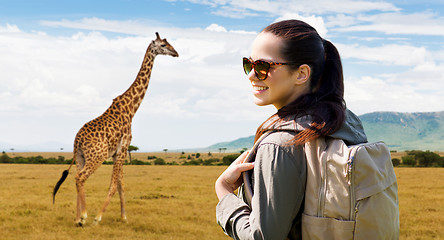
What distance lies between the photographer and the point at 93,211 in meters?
10.6

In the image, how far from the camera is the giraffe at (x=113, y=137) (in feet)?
28.8

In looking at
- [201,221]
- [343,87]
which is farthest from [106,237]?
[343,87]

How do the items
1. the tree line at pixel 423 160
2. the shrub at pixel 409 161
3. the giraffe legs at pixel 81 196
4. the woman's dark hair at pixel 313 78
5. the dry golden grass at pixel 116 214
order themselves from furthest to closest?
the shrub at pixel 409 161, the tree line at pixel 423 160, the giraffe legs at pixel 81 196, the dry golden grass at pixel 116 214, the woman's dark hair at pixel 313 78

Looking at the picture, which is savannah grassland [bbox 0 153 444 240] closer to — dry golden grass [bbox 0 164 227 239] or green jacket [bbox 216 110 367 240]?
dry golden grass [bbox 0 164 227 239]

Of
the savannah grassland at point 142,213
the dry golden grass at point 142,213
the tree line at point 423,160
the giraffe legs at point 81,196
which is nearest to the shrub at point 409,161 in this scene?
the tree line at point 423,160

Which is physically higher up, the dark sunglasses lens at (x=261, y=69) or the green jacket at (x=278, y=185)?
the dark sunglasses lens at (x=261, y=69)

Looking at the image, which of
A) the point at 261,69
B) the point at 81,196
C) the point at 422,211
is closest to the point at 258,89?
the point at 261,69

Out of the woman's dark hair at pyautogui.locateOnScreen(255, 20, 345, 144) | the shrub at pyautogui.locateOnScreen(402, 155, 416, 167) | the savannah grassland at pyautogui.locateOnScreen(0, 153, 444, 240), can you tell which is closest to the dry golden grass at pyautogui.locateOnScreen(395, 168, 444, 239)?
the savannah grassland at pyautogui.locateOnScreen(0, 153, 444, 240)

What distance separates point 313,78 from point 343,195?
0.46 metres

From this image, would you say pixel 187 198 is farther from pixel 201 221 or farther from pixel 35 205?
pixel 35 205

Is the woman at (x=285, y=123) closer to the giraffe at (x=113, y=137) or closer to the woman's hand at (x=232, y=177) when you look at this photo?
the woman's hand at (x=232, y=177)

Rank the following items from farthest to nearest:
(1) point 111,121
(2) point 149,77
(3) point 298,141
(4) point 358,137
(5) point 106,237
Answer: (2) point 149,77 < (1) point 111,121 < (5) point 106,237 < (4) point 358,137 < (3) point 298,141

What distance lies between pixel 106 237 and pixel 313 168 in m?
7.39

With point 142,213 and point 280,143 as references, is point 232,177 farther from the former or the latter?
point 142,213
